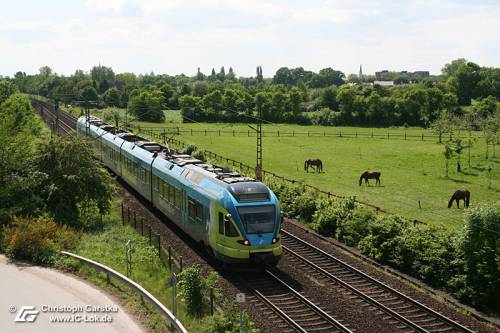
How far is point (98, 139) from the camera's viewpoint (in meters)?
52.3

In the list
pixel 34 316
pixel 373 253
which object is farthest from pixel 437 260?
pixel 34 316

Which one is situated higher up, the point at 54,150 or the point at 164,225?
the point at 54,150

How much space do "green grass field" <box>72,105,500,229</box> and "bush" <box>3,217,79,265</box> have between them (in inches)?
802

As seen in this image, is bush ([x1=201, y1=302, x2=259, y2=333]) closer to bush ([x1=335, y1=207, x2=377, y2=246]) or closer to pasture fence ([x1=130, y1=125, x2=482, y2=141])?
bush ([x1=335, y1=207, x2=377, y2=246])

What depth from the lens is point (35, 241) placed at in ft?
78.7

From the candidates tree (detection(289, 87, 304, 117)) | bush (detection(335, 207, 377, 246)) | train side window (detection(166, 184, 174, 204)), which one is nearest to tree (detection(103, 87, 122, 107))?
tree (detection(289, 87, 304, 117))

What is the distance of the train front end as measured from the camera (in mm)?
21656

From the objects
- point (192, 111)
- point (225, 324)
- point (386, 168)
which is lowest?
point (386, 168)

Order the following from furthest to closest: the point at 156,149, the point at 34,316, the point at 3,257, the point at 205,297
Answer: the point at 156,149
the point at 3,257
the point at 205,297
the point at 34,316

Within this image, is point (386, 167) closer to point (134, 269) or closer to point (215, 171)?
point (215, 171)

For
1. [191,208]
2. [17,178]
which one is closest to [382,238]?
[191,208]

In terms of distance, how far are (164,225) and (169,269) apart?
9.13 m

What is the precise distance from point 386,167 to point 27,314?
4594cm

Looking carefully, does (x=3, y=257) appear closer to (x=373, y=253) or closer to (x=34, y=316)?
→ (x=34, y=316)
